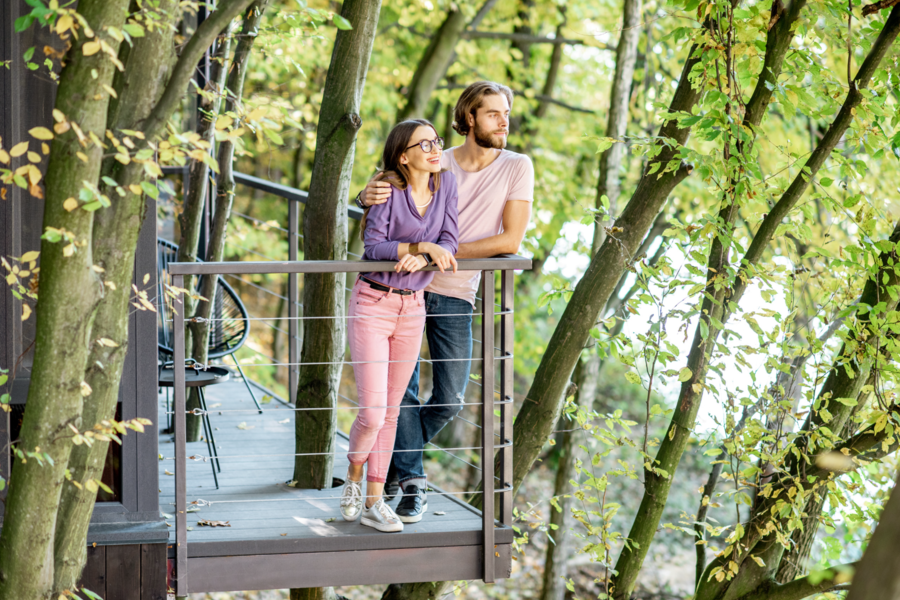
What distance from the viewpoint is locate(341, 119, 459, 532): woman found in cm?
311

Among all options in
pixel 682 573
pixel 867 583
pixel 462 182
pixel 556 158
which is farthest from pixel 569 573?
pixel 867 583

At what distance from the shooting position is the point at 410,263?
9.95 ft

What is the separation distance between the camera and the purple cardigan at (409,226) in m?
3.12

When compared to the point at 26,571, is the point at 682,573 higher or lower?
lower

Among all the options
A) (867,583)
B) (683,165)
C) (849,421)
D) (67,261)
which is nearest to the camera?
(867,583)

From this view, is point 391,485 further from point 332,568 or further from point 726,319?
point 726,319

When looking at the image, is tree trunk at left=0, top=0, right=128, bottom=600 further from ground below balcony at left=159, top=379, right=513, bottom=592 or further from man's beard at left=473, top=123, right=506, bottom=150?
man's beard at left=473, top=123, right=506, bottom=150

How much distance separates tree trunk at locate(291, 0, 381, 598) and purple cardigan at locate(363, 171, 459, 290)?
68 cm

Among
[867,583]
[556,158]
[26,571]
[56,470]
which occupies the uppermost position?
[556,158]

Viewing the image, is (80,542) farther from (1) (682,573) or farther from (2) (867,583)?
(1) (682,573)

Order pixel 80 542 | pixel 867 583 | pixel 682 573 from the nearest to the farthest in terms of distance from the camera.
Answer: pixel 867 583 < pixel 80 542 < pixel 682 573

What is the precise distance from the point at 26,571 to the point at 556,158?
10.7m

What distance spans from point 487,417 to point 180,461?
1.16 meters

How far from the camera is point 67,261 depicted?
7.70 ft
